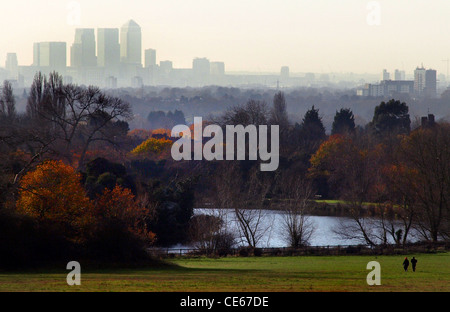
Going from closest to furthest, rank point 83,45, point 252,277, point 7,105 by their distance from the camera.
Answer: point 252,277
point 7,105
point 83,45

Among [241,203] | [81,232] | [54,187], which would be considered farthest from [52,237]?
[241,203]

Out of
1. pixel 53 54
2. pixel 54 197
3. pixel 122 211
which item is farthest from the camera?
pixel 53 54

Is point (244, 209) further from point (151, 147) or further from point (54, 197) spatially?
point (151, 147)

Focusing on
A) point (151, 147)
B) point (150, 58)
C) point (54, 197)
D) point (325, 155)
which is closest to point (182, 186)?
point (54, 197)

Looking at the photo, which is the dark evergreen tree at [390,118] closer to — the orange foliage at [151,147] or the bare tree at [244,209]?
the orange foliage at [151,147]

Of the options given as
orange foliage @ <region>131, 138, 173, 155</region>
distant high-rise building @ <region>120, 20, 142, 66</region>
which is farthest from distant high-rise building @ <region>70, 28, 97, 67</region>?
orange foliage @ <region>131, 138, 173, 155</region>

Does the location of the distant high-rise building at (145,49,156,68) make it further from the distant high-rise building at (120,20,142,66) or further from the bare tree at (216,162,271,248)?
the bare tree at (216,162,271,248)
